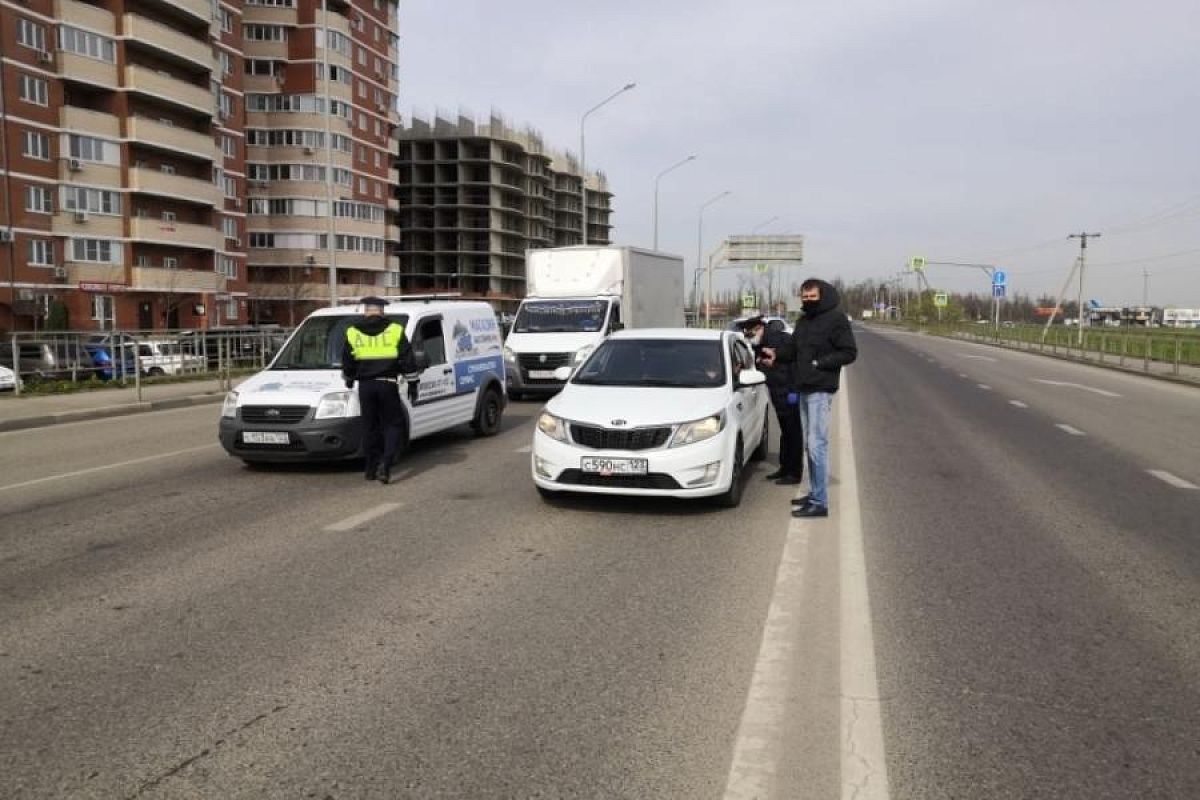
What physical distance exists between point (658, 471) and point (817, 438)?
123 cm

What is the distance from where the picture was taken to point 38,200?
45.0 m

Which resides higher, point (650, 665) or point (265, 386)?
point (265, 386)

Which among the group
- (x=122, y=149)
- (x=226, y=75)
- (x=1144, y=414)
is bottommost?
(x=1144, y=414)

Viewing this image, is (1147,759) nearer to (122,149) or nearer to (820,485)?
(820,485)

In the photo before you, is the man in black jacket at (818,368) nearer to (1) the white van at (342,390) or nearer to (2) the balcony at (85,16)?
(1) the white van at (342,390)

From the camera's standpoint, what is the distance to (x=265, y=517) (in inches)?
289

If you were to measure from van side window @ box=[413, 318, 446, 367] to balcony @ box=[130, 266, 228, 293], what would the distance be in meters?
43.8

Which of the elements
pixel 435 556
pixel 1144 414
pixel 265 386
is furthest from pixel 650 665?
pixel 1144 414

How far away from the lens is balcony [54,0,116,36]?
4525cm

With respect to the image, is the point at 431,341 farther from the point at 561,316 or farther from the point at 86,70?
the point at 86,70

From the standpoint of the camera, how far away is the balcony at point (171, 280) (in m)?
49.3

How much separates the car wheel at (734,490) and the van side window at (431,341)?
4.19m

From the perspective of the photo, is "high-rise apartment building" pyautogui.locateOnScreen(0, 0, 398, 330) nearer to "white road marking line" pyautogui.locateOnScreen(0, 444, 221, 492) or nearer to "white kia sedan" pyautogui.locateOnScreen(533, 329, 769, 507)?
"white road marking line" pyautogui.locateOnScreen(0, 444, 221, 492)

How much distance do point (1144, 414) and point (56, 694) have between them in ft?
57.5
